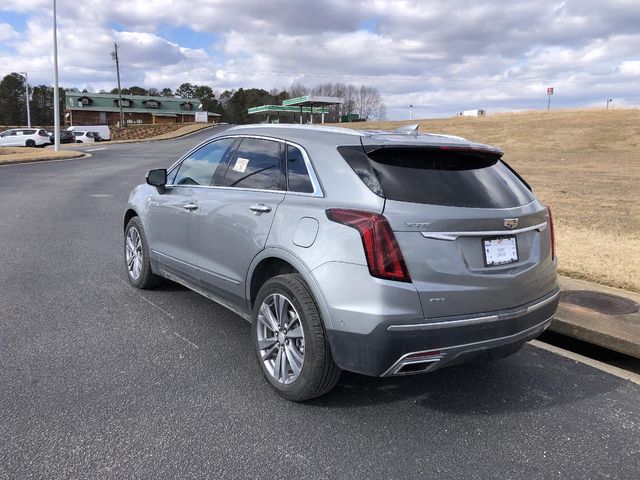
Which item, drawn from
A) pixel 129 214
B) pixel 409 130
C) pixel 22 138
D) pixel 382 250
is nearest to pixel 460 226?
pixel 382 250

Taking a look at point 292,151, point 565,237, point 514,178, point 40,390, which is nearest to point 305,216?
point 292,151

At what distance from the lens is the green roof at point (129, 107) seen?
9056cm

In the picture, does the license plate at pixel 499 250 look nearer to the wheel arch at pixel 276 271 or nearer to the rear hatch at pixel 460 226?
the rear hatch at pixel 460 226

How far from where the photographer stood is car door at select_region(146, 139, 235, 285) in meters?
4.52

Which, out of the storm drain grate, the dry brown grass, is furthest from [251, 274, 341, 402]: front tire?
the dry brown grass

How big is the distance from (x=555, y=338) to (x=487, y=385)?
56.6 inches

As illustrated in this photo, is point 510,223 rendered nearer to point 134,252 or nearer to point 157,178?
point 157,178

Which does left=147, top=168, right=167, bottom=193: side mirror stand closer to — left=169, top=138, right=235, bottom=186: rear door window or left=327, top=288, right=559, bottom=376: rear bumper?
left=169, top=138, right=235, bottom=186: rear door window

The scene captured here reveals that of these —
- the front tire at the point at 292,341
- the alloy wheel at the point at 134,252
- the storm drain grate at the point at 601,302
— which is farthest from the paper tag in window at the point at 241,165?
the storm drain grate at the point at 601,302

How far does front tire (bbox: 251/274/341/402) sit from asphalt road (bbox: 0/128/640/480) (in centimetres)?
15

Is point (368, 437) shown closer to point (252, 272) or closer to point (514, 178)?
point (252, 272)

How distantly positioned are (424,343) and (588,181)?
1546cm

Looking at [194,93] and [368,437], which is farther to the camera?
[194,93]

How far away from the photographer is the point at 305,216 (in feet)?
10.8
